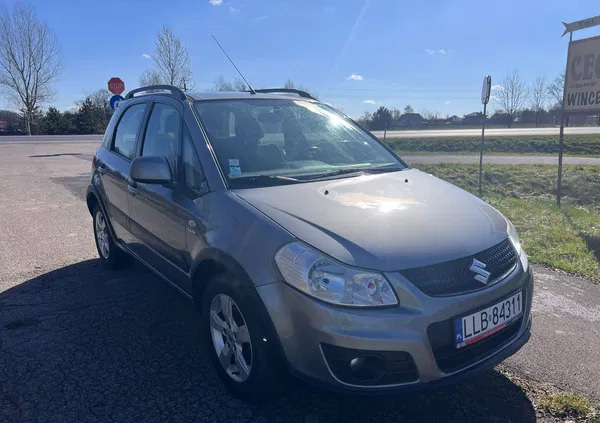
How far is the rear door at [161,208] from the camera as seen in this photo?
3.41 m

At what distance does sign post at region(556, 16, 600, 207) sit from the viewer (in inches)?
321

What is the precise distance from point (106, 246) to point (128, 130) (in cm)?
137

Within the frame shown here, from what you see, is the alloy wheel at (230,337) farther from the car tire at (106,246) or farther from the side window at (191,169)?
the car tire at (106,246)

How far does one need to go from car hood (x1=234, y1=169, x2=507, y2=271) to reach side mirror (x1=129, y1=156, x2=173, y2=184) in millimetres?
595

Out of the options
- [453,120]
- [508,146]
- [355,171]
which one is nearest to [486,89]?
[355,171]

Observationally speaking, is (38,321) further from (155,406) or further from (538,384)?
(538,384)

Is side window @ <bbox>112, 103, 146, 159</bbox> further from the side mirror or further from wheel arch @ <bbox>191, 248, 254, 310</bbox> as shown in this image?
wheel arch @ <bbox>191, 248, 254, 310</bbox>

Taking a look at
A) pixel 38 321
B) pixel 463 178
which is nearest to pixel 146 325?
pixel 38 321

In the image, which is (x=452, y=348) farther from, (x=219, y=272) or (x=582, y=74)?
(x=582, y=74)

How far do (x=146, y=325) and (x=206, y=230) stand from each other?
1365mm

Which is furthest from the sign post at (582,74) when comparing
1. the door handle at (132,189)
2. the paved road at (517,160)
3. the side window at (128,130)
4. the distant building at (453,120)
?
the distant building at (453,120)

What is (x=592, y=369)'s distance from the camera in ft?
10.6

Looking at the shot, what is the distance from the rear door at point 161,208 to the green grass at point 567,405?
2327mm

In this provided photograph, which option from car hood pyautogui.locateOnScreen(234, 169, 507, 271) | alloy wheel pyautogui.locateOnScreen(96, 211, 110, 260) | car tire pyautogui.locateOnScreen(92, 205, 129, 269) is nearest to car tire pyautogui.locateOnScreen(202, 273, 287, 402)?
car hood pyautogui.locateOnScreen(234, 169, 507, 271)
